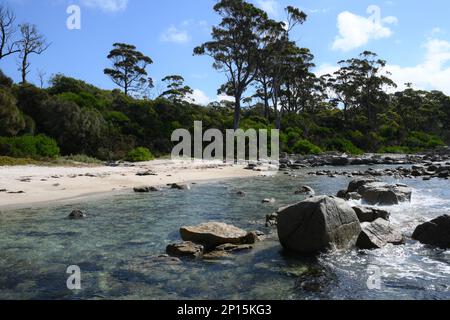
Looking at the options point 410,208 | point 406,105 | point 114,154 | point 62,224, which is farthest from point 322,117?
point 62,224

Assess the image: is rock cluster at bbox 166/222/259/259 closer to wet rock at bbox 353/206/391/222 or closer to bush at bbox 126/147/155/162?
wet rock at bbox 353/206/391/222

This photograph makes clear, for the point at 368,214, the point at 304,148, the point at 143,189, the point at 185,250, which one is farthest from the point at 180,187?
the point at 304,148

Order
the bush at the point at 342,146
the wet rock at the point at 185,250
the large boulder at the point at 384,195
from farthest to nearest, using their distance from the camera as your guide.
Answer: the bush at the point at 342,146 → the large boulder at the point at 384,195 → the wet rock at the point at 185,250

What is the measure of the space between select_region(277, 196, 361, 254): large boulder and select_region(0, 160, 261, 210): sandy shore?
27.5ft

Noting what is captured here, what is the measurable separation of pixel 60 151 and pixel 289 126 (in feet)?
115

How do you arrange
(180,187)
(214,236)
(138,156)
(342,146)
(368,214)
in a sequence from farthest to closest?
(342,146)
(138,156)
(180,187)
(368,214)
(214,236)

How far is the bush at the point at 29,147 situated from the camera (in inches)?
867

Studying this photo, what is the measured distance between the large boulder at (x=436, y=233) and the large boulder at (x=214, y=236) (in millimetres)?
3621

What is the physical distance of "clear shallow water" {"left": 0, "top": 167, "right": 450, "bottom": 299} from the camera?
5.46 meters

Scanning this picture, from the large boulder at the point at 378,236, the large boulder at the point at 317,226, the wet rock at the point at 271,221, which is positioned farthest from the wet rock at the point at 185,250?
the large boulder at the point at 378,236

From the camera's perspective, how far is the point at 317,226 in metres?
7.27

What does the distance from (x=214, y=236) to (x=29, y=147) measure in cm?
1903

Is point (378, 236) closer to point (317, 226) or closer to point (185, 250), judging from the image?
point (317, 226)

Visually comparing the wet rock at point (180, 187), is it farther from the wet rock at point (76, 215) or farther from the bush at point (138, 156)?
the bush at point (138, 156)
